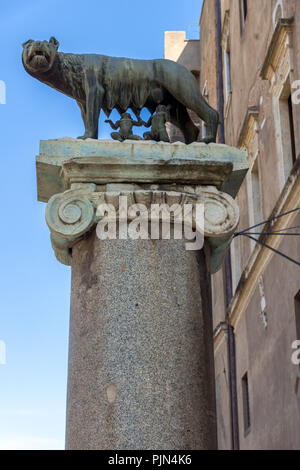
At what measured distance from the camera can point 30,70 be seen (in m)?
6.23

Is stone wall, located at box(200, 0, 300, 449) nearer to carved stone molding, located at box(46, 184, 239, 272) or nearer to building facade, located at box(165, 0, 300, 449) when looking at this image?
building facade, located at box(165, 0, 300, 449)

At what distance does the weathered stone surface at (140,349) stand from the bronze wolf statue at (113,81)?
4.14ft

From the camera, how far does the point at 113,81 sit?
6203 mm

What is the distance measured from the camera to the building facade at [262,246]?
12.2 metres

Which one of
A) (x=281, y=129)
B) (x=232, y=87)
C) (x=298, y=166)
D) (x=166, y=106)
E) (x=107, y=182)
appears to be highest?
(x=232, y=87)

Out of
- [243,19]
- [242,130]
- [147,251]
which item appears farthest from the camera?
[243,19]

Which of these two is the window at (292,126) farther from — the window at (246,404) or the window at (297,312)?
the window at (246,404)

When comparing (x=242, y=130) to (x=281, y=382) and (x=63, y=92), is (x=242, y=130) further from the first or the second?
(x=63, y=92)

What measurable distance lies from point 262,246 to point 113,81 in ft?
26.6

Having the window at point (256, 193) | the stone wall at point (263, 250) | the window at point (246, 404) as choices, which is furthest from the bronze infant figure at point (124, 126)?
→ the window at point (246, 404)

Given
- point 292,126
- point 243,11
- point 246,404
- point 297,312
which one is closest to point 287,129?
point 292,126

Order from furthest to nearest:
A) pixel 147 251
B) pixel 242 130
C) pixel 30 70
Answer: pixel 242 130, pixel 30 70, pixel 147 251
